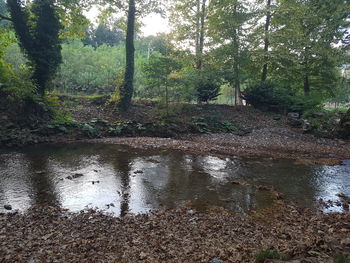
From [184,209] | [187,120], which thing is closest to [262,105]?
[187,120]

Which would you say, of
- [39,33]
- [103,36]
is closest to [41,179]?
[39,33]

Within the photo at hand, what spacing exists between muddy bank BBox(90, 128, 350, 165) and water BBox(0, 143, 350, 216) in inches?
33.3

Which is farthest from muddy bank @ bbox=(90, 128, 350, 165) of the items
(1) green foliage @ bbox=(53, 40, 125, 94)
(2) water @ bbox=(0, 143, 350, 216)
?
(1) green foliage @ bbox=(53, 40, 125, 94)

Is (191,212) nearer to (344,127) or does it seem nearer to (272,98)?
(344,127)

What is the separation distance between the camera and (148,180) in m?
6.02

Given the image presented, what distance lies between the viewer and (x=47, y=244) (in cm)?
327

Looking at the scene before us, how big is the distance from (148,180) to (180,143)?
4.16 m

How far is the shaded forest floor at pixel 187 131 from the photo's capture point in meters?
9.41

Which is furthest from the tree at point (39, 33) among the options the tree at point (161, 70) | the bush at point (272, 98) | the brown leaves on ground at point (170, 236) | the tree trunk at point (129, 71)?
the bush at point (272, 98)

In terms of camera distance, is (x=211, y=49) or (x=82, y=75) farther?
(x=82, y=75)

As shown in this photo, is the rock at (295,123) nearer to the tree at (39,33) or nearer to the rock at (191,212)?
the rock at (191,212)

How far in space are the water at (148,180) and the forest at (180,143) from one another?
48 mm

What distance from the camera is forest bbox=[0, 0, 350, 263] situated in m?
3.48

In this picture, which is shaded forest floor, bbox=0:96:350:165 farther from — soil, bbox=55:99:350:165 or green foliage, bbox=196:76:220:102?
green foliage, bbox=196:76:220:102
